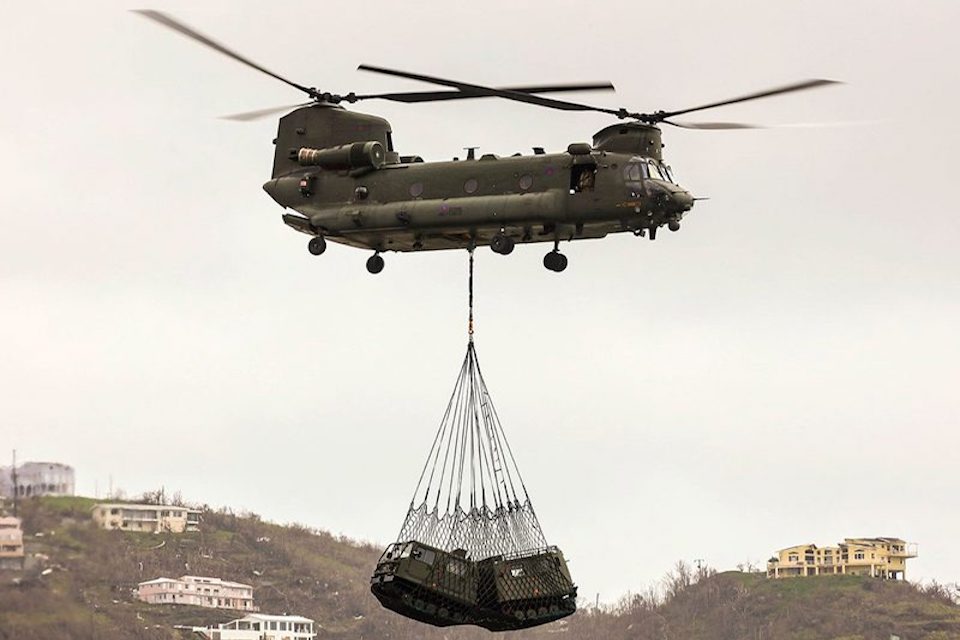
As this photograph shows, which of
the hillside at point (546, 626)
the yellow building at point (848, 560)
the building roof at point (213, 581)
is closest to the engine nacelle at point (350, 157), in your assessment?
the hillside at point (546, 626)

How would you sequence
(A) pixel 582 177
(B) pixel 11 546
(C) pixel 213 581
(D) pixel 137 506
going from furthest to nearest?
1. (C) pixel 213 581
2. (D) pixel 137 506
3. (B) pixel 11 546
4. (A) pixel 582 177

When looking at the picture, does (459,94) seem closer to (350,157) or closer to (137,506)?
(350,157)

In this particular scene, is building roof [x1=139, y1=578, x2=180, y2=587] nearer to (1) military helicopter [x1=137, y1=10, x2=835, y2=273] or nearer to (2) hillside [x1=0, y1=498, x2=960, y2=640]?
(2) hillside [x1=0, y1=498, x2=960, y2=640]

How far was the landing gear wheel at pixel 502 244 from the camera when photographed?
44.4 m

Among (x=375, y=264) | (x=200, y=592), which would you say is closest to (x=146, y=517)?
(x=200, y=592)

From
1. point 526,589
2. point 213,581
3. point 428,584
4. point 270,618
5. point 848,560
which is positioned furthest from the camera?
point 848,560

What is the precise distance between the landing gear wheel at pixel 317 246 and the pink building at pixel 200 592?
61440mm

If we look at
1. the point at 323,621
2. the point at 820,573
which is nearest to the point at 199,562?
the point at 323,621

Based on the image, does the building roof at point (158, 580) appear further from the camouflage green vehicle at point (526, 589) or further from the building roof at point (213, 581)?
the camouflage green vehicle at point (526, 589)

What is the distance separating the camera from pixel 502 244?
146 feet

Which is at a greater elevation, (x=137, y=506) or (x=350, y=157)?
(x=350, y=157)

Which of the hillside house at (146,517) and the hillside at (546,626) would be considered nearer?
the hillside house at (146,517)

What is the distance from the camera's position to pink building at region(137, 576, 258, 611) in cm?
11044

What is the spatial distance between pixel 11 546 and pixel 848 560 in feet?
333
